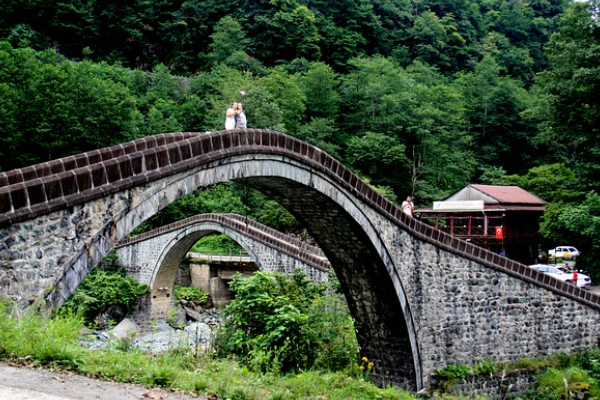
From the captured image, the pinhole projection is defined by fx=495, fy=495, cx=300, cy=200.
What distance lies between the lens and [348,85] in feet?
120

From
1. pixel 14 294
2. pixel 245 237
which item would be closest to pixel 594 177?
pixel 245 237

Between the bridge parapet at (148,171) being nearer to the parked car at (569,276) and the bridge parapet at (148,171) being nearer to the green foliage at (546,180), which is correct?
the parked car at (569,276)

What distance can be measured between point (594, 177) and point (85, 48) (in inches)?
1305

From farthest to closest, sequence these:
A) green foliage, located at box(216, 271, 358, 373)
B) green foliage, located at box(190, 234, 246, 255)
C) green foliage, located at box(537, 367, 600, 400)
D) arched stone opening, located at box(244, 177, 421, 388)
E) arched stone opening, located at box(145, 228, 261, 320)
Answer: green foliage, located at box(190, 234, 246, 255)
arched stone opening, located at box(145, 228, 261, 320)
green foliage, located at box(537, 367, 600, 400)
arched stone opening, located at box(244, 177, 421, 388)
green foliage, located at box(216, 271, 358, 373)

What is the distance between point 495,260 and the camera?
10.8 metres

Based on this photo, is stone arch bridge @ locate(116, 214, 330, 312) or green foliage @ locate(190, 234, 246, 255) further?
green foliage @ locate(190, 234, 246, 255)

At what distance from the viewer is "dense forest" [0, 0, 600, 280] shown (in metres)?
18.3

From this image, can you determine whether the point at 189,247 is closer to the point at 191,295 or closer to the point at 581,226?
the point at 191,295

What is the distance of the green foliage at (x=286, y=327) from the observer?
806cm

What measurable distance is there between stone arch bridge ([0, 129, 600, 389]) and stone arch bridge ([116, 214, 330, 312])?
425 cm

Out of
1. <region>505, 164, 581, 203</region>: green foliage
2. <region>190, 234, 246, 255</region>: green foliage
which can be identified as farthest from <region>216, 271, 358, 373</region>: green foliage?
<region>505, 164, 581, 203</region>: green foliage

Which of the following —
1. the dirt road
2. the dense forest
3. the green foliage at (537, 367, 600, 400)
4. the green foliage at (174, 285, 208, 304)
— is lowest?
the green foliage at (174, 285, 208, 304)

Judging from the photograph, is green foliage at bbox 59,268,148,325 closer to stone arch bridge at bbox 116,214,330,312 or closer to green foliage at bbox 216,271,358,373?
stone arch bridge at bbox 116,214,330,312

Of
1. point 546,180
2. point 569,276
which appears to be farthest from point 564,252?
point 569,276
